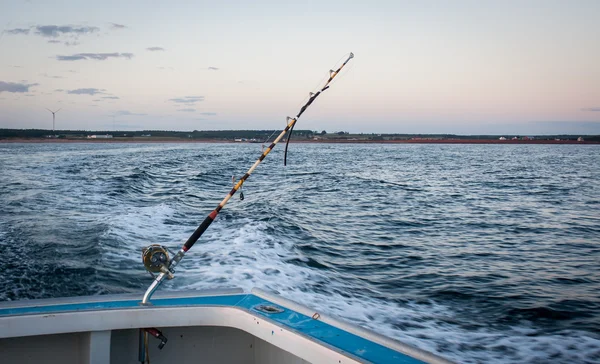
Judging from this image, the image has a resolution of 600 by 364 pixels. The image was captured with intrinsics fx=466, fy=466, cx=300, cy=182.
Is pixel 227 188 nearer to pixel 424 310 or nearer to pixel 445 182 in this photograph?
pixel 445 182

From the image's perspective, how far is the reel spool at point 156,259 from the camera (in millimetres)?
2947

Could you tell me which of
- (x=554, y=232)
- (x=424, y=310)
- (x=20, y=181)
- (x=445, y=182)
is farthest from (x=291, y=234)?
(x=445, y=182)

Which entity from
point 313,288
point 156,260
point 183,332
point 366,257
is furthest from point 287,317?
point 366,257

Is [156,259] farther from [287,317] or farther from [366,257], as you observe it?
[366,257]

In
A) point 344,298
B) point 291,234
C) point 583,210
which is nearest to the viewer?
point 344,298

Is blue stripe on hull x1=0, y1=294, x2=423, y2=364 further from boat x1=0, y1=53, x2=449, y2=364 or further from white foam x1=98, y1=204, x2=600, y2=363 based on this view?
white foam x1=98, y1=204, x2=600, y2=363

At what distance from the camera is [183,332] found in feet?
9.68

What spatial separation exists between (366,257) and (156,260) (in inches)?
233

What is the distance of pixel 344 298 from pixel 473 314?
161cm

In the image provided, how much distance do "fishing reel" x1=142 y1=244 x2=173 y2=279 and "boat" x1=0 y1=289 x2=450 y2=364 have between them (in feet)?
0.54

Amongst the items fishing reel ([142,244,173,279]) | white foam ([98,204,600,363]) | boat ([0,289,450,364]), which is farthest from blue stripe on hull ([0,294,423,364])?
white foam ([98,204,600,363])

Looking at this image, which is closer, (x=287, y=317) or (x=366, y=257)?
(x=287, y=317)

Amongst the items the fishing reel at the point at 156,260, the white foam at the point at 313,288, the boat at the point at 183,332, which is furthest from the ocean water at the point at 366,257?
the fishing reel at the point at 156,260

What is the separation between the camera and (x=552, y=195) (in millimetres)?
17562
